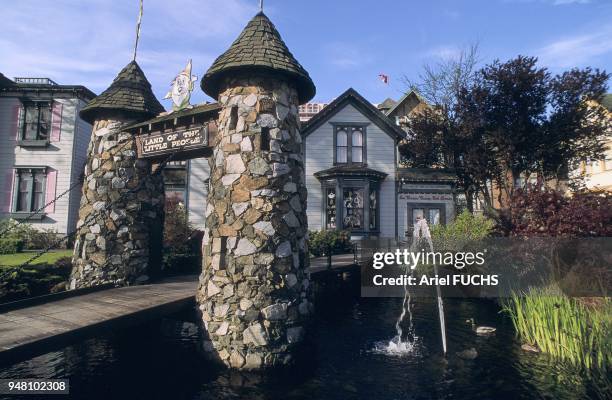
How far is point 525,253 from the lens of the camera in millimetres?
9742

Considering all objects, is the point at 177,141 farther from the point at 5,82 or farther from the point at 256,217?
the point at 5,82

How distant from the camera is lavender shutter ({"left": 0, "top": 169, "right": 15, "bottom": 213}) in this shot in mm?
21469

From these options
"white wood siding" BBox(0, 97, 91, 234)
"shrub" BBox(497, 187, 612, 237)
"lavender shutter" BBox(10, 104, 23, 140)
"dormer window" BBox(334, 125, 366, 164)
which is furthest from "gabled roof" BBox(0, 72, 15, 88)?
"shrub" BBox(497, 187, 612, 237)

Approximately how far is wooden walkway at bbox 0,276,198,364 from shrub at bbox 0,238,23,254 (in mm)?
11793

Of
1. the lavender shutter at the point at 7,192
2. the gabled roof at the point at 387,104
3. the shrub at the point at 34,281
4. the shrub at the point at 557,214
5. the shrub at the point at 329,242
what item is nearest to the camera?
the shrub at the point at 557,214

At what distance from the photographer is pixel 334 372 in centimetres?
668

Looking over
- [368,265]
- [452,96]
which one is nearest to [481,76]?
[452,96]

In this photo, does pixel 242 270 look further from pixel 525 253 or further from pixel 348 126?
pixel 348 126

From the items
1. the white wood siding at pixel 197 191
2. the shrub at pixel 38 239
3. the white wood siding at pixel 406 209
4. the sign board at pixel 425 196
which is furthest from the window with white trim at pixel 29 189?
the sign board at pixel 425 196

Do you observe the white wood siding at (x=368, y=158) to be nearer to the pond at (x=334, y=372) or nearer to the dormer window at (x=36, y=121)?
Answer: the pond at (x=334, y=372)

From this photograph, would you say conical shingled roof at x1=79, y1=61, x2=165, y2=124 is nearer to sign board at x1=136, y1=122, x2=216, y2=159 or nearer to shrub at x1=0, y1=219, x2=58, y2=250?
sign board at x1=136, y1=122, x2=216, y2=159

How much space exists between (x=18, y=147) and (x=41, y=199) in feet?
12.1

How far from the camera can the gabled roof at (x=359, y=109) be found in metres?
22.0

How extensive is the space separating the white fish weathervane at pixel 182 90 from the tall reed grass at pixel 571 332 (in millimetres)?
10374
